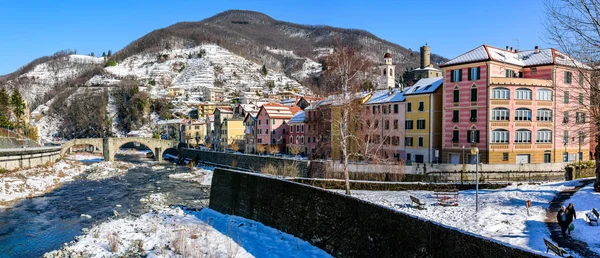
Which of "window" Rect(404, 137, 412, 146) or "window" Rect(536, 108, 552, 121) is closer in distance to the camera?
"window" Rect(536, 108, 552, 121)

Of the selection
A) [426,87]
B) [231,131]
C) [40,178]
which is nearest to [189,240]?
[426,87]

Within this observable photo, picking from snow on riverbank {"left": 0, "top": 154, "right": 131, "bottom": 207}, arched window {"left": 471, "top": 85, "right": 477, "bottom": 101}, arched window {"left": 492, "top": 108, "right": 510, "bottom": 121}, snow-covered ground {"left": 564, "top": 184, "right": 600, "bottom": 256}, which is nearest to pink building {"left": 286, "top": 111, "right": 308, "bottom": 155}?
snow on riverbank {"left": 0, "top": 154, "right": 131, "bottom": 207}

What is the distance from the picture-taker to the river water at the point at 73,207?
22.8 metres

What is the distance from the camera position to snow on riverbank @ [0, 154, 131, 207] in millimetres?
37125

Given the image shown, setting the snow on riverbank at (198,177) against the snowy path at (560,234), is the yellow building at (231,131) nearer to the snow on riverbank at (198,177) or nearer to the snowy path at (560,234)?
the snow on riverbank at (198,177)

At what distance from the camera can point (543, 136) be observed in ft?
129

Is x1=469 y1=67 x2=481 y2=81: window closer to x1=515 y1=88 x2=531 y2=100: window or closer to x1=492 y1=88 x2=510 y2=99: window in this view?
x1=492 y1=88 x2=510 y2=99: window

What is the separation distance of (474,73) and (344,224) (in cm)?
2970

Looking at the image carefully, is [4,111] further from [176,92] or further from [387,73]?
[176,92]

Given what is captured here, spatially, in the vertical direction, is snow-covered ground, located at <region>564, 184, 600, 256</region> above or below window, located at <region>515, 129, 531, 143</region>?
below

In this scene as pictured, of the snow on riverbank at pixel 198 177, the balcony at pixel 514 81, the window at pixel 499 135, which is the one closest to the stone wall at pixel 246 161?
Answer: the snow on riverbank at pixel 198 177

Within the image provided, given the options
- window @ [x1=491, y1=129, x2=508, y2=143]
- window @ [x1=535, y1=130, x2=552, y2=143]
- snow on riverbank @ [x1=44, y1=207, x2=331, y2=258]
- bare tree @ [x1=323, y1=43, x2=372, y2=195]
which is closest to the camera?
snow on riverbank @ [x1=44, y1=207, x2=331, y2=258]

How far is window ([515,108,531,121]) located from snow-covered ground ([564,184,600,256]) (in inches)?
575

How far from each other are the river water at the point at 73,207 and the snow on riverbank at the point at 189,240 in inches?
105
